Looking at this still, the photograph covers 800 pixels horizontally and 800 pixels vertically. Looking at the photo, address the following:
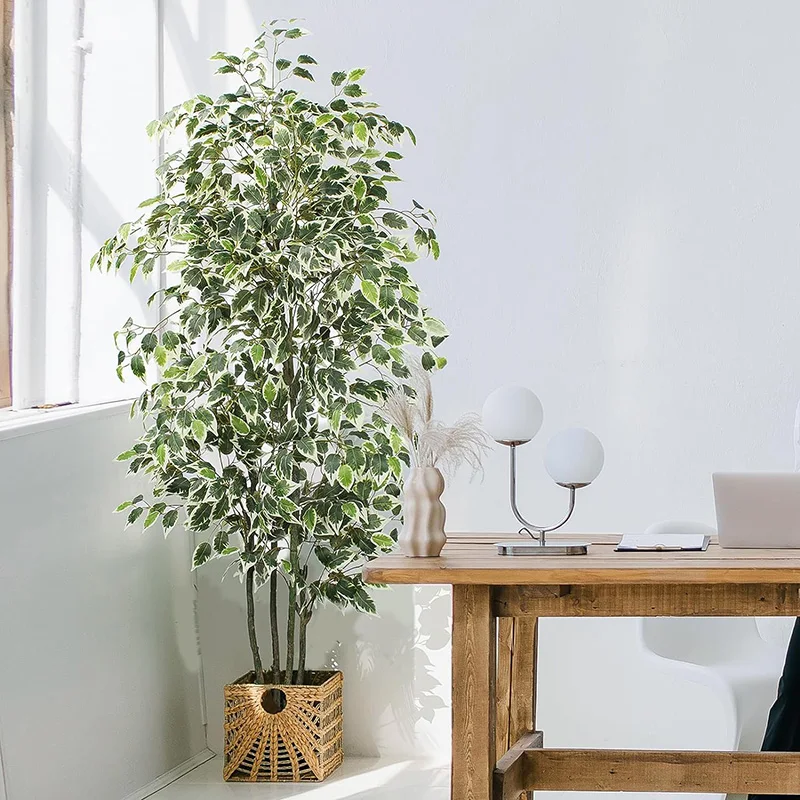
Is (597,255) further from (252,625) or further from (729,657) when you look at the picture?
(252,625)

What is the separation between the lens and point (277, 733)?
348cm

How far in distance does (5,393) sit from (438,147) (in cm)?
150

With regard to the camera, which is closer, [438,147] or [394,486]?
[394,486]

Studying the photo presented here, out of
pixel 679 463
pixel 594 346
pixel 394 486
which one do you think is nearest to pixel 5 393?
pixel 394 486

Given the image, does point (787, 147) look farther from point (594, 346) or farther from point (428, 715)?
point (428, 715)

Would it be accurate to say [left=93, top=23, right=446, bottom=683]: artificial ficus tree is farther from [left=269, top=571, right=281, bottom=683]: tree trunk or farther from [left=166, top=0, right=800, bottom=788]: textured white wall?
[left=166, top=0, right=800, bottom=788]: textured white wall

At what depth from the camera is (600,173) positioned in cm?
364

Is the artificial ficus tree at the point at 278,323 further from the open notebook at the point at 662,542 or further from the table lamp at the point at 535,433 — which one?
the open notebook at the point at 662,542

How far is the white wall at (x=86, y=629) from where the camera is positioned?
285 cm

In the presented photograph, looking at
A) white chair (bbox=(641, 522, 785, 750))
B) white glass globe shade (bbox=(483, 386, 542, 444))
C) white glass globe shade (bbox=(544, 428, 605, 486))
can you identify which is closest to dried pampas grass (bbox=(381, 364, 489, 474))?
white glass globe shade (bbox=(483, 386, 542, 444))

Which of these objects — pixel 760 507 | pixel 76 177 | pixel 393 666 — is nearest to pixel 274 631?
pixel 393 666

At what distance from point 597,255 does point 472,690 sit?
5.68 ft

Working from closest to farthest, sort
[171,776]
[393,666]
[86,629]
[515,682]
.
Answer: [515,682] → [86,629] → [171,776] → [393,666]

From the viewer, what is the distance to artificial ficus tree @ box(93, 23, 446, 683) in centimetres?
319
